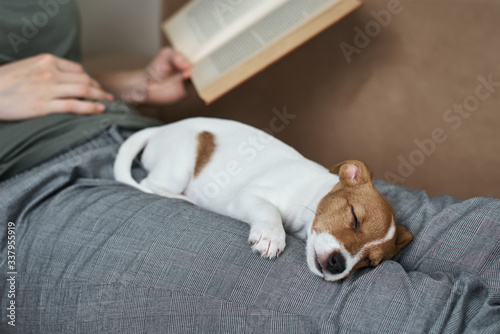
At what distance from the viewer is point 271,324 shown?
95 centimetres

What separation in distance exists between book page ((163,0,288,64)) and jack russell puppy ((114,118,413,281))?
0.38m

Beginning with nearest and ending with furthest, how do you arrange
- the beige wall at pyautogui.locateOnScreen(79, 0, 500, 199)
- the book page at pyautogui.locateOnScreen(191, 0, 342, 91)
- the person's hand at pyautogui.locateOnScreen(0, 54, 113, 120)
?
the person's hand at pyautogui.locateOnScreen(0, 54, 113, 120) → the book page at pyautogui.locateOnScreen(191, 0, 342, 91) → the beige wall at pyautogui.locateOnScreen(79, 0, 500, 199)

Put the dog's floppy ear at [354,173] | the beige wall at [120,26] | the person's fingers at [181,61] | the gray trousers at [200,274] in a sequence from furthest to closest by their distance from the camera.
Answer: the beige wall at [120,26]
the person's fingers at [181,61]
the dog's floppy ear at [354,173]
the gray trousers at [200,274]

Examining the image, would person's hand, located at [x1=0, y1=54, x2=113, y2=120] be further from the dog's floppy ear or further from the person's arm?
the dog's floppy ear

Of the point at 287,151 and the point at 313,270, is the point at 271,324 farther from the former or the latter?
the point at 287,151

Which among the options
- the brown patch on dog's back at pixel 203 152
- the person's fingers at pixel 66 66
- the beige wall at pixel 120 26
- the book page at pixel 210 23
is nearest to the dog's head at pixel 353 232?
the brown patch on dog's back at pixel 203 152

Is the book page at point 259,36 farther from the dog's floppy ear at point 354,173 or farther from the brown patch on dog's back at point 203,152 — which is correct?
the dog's floppy ear at point 354,173

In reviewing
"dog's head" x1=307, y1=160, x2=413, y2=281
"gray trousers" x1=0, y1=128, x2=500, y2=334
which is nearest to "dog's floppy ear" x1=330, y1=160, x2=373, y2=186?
"dog's head" x1=307, y1=160, x2=413, y2=281

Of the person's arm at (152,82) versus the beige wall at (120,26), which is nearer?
the person's arm at (152,82)

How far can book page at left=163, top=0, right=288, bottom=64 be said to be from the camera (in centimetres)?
177

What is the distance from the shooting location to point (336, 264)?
3.45 feet

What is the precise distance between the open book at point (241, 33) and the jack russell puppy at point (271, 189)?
186 millimetres

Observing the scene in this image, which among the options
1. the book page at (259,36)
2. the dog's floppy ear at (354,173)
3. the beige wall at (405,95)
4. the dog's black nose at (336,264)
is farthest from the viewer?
the beige wall at (405,95)

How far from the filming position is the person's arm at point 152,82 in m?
2.02
